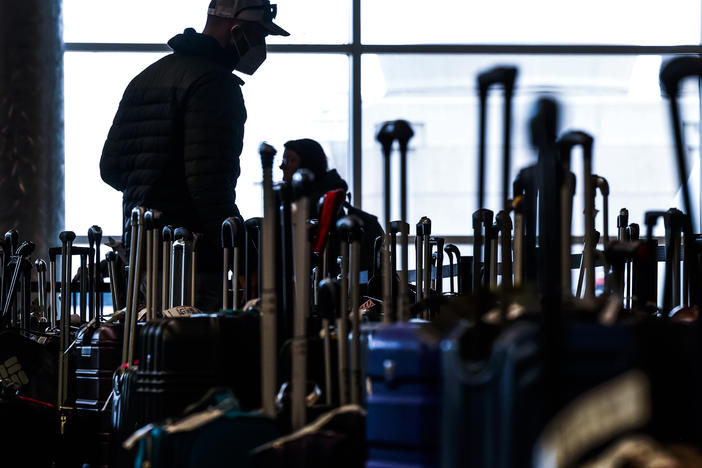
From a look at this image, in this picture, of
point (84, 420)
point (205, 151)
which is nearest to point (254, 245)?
point (205, 151)

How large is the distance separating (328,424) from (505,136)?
1.96 feet

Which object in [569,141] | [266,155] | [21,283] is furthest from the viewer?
[21,283]

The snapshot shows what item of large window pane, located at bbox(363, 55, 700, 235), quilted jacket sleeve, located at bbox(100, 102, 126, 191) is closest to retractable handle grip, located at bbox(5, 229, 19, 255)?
quilted jacket sleeve, located at bbox(100, 102, 126, 191)

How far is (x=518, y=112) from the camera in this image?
767cm

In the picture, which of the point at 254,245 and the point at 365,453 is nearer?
the point at 365,453

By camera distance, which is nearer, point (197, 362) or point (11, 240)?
point (197, 362)

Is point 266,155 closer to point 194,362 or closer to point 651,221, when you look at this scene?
point 194,362

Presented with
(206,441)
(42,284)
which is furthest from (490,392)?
(42,284)

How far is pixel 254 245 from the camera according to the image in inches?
120

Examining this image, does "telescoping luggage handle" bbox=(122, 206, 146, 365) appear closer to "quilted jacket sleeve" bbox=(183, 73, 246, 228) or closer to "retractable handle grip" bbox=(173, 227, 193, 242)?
"retractable handle grip" bbox=(173, 227, 193, 242)

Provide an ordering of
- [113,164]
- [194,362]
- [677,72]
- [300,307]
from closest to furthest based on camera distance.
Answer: [677,72] < [300,307] < [194,362] < [113,164]

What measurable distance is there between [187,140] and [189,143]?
14 mm

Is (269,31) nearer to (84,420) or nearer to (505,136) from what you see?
(84,420)

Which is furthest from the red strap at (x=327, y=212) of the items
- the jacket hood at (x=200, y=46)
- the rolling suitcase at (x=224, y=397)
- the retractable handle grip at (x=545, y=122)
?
the jacket hood at (x=200, y=46)
